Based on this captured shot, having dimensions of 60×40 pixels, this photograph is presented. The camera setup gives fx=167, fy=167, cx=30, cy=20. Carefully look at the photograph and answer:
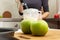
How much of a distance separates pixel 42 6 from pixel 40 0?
147mm

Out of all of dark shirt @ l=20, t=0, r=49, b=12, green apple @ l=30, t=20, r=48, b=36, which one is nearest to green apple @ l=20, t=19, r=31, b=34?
green apple @ l=30, t=20, r=48, b=36

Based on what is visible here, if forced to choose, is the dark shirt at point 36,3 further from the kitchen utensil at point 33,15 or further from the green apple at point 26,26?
the green apple at point 26,26

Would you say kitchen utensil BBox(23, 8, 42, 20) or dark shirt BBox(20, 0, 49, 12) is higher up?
dark shirt BBox(20, 0, 49, 12)

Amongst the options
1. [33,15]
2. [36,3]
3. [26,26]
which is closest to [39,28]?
[26,26]

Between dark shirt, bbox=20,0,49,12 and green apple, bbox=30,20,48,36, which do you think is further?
dark shirt, bbox=20,0,49,12

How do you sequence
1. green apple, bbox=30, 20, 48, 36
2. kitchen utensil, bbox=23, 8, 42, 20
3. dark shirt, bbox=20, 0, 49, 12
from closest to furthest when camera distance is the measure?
1. green apple, bbox=30, 20, 48, 36
2. kitchen utensil, bbox=23, 8, 42, 20
3. dark shirt, bbox=20, 0, 49, 12

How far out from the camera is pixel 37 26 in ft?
2.33

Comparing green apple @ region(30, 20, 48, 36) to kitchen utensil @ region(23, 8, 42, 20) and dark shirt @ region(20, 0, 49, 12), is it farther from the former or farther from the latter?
dark shirt @ region(20, 0, 49, 12)

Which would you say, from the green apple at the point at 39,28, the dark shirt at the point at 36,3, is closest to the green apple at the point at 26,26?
the green apple at the point at 39,28

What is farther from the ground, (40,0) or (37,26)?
(40,0)

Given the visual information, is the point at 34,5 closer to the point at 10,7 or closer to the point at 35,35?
the point at 10,7

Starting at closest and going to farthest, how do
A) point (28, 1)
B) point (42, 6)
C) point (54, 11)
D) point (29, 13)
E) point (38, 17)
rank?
point (38, 17), point (29, 13), point (28, 1), point (42, 6), point (54, 11)

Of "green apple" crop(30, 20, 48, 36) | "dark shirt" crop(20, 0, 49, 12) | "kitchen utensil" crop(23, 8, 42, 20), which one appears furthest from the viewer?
"dark shirt" crop(20, 0, 49, 12)

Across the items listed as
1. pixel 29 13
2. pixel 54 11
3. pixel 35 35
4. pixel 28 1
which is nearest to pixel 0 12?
pixel 54 11
